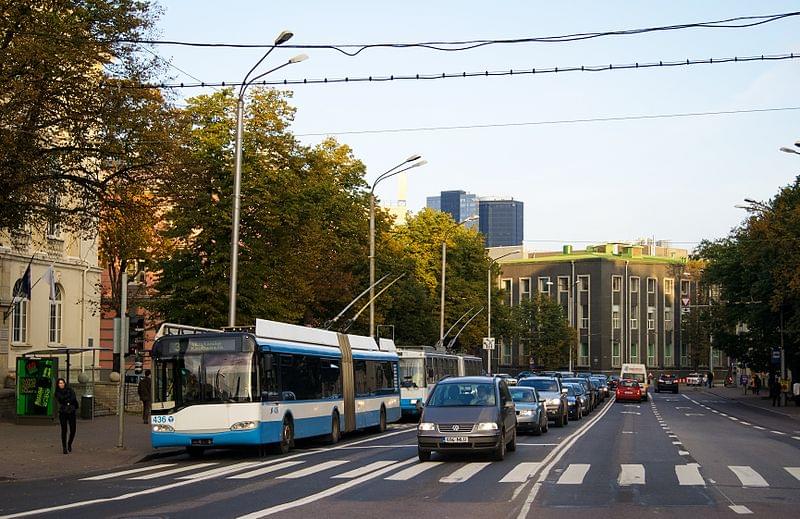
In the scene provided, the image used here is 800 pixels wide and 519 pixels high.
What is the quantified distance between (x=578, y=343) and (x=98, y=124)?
10850 cm

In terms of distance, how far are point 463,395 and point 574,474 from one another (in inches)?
166

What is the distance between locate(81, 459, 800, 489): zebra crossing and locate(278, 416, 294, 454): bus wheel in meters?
2.36

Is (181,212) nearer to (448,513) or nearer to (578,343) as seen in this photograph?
(448,513)

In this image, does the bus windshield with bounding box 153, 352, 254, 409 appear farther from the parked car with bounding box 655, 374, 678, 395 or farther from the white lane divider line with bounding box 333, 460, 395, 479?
the parked car with bounding box 655, 374, 678, 395

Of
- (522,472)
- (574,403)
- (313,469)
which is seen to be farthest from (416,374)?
(522,472)

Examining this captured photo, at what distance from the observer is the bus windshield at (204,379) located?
81.7 feet

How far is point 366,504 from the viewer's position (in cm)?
1608

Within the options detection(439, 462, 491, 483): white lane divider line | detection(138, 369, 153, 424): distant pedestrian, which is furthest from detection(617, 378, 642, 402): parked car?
detection(439, 462, 491, 483): white lane divider line

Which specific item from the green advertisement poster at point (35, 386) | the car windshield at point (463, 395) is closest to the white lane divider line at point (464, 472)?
the car windshield at point (463, 395)

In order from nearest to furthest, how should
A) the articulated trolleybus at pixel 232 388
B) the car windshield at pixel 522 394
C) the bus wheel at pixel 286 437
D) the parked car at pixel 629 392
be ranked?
the articulated trolleybus at pixel 232 388 → the bus wheel at pixel 286 437 → the car windshield at pixel 522 394 → the parked car at pixel 629 392

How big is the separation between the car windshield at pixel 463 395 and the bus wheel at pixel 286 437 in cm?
419

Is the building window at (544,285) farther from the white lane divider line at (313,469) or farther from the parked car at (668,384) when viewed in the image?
the white lane divider line at (313,469)

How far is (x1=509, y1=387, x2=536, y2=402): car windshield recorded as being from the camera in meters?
34.0

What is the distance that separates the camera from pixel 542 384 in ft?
138
